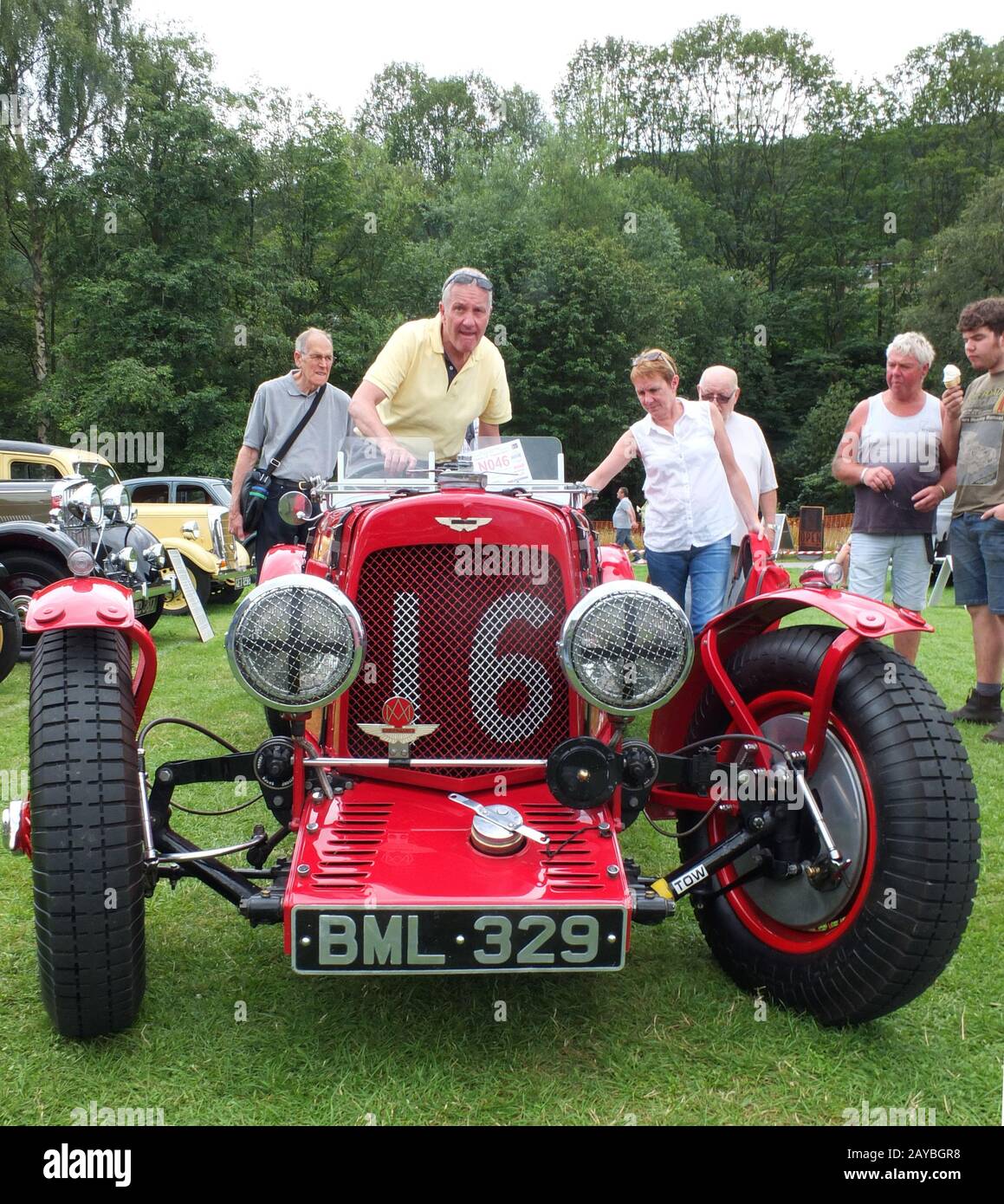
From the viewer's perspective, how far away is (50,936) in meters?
1.95

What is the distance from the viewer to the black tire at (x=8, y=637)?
5.61 m

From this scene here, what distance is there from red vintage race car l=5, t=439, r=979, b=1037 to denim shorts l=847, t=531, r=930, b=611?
6.85 ft

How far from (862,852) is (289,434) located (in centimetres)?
339

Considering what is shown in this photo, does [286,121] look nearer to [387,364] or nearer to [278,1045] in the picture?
[387,364]

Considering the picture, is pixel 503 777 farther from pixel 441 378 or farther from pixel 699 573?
pixel 699 573

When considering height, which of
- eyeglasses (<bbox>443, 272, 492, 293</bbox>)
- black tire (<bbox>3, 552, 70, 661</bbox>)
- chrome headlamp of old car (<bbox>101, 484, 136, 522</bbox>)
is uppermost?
eyeglasses (<bbox>443, 272, 492, 293</bbox>)

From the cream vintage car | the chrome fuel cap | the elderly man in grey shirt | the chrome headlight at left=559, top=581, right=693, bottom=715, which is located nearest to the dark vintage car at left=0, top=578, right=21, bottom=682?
the elderly man in grey shirt

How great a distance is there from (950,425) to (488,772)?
3301mm

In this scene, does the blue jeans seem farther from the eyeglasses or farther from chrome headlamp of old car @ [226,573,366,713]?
chrome headlamp of old car @ [226,573,366,713]

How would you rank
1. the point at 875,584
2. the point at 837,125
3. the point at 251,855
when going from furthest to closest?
the point at 837,125
the point at 875,584
the point at 251,855

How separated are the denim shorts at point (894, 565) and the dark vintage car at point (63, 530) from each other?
186 inches

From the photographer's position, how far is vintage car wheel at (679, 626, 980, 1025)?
1.95m

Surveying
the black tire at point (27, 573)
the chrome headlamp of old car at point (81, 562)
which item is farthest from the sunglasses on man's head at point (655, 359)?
the black tire at point (27, 573)
